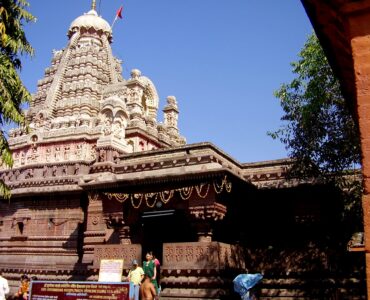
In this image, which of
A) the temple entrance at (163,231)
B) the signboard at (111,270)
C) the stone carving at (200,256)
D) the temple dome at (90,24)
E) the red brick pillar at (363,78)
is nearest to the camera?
the red brick pillar at (363,78)

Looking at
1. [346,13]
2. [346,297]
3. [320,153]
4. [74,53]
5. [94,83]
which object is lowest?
[346,297]

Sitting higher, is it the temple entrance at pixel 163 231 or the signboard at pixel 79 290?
the temple entrance at pixel 163 231

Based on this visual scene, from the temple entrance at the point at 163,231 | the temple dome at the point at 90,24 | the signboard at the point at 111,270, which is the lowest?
the signboard at the point at 111,270

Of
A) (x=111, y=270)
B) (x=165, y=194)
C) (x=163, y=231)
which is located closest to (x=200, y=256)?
(x=165, y=194)

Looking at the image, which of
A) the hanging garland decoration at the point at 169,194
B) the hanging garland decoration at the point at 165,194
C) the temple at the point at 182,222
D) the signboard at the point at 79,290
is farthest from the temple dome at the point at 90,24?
the signboard at the point at 79,290

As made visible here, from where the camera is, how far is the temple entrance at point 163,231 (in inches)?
677

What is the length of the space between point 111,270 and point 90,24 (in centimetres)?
3174

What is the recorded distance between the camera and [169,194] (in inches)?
555

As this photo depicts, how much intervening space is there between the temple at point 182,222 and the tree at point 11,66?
12.4 ft

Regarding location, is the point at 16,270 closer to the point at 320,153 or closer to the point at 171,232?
the point at 171,232

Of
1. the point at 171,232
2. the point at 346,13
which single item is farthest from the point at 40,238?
the point at 346,13

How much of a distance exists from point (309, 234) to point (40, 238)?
13208mm

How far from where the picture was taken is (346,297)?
43.1 ft

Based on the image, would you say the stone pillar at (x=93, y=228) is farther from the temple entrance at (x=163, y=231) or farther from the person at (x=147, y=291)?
the person at (x=147, y=291)
